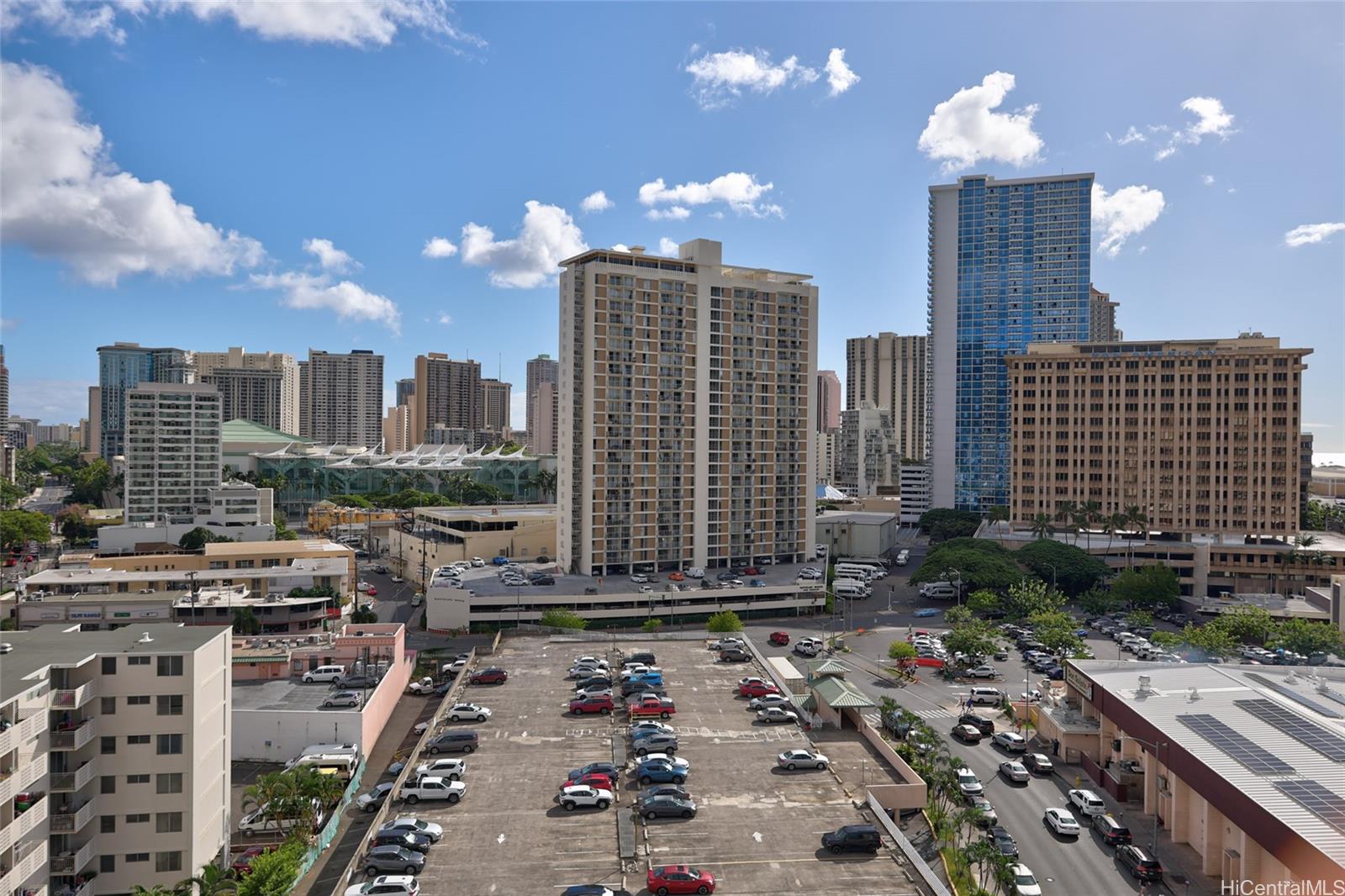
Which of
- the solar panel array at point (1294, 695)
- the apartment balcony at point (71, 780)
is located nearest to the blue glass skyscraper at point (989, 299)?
the solar panel array at point (1294, 695)

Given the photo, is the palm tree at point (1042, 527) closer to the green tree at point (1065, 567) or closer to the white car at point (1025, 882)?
the green tree at point (1065, 567)

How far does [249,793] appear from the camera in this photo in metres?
32.4

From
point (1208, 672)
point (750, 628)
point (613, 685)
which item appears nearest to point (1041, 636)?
point (1208, 672)

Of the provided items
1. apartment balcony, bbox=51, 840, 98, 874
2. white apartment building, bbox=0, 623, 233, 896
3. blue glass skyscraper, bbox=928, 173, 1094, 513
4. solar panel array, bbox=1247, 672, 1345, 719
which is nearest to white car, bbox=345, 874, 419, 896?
white apartment building, bbox=0, 623, 233, 896

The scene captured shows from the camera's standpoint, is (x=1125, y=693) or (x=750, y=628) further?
(x=750, y=628)

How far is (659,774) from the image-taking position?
102 feet

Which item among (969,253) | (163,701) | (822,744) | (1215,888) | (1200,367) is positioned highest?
(969,253)

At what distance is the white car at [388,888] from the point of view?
2353 centimetres

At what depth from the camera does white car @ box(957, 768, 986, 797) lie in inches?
1363

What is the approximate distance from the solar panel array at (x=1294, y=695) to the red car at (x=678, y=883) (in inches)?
1048

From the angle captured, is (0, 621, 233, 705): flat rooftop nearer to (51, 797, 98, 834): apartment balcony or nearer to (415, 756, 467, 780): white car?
(51, 797, 98, 834): apartment balcony

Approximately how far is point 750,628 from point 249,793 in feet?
136

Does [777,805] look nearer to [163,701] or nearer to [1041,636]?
[163,701]

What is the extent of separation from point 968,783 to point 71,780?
31.9 meters
